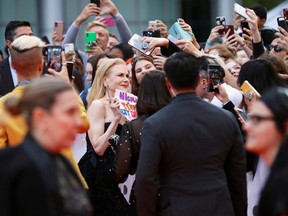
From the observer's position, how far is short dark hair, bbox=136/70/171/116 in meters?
7.84

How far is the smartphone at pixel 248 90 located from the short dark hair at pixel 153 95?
0.59m

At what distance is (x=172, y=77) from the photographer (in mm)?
7043

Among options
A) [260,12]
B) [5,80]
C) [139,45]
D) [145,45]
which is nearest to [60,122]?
[145,45]

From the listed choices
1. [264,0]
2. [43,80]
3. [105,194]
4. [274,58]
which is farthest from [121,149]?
[264,0]

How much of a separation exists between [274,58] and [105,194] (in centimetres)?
186

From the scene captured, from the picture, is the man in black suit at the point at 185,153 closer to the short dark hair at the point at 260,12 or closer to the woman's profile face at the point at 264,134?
the woman's profile face at the point at 264,134

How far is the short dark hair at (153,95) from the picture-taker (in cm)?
784

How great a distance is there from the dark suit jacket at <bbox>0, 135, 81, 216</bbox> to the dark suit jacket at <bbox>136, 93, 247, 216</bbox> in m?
2.22

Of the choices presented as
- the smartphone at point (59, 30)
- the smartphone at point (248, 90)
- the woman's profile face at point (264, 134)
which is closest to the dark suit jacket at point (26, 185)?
the woman's profile face at point (264, 134)

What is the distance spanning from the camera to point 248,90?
7.85 m

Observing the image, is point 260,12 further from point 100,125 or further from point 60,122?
point 60,122

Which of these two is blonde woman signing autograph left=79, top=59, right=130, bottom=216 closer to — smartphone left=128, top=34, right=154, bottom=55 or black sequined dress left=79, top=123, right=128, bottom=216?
black sequined dress left=79, top=123, right=128, bottom=216

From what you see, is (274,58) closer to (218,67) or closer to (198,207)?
(218,67)

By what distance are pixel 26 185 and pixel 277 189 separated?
1.14m
